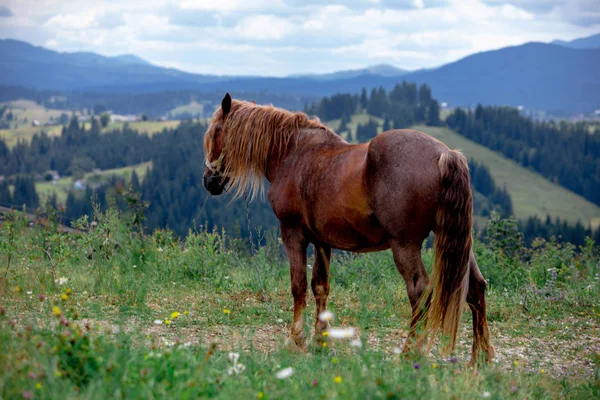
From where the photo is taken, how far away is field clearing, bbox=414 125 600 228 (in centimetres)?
10756

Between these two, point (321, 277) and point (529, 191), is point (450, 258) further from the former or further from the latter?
point (529, 191)

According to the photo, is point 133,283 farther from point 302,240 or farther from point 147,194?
point 147,194

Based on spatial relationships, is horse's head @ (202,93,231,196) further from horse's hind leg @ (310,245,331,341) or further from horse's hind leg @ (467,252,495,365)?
horse's hind leg @ (467,252,495,365)

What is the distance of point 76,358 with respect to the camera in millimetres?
3297

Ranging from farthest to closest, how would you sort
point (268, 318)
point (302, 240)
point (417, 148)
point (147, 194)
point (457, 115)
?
point (457, 115) < point (147, 194) < point (268, 318) < point (302, 240) < point (417, 148)

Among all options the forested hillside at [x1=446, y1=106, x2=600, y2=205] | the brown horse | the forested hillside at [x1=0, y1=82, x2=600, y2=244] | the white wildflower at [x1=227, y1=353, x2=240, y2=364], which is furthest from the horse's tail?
the forested hillside at [x1=446, y1=106, x2=600, y2=205]

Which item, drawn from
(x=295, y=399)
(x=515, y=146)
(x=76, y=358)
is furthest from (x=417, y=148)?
(x=515, y=146)

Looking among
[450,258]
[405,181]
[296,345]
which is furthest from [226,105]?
[450,258]

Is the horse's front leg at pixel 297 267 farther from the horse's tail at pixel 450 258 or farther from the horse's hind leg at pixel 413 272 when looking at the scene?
the horse's tail at pixel 450 258

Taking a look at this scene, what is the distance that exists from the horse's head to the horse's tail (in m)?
2.48

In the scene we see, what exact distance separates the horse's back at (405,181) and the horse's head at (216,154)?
1931mm

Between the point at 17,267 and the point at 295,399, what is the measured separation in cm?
533

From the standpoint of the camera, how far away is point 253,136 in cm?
591

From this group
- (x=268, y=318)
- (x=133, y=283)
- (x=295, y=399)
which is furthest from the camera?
(x=133, y=283)
